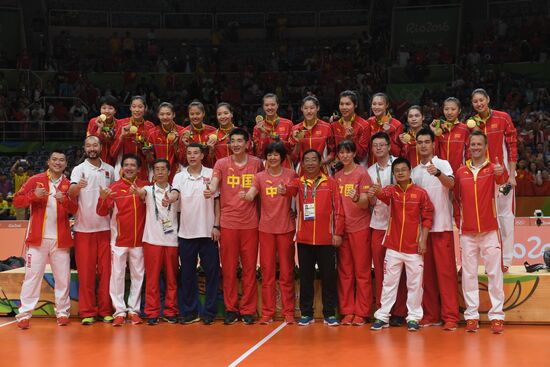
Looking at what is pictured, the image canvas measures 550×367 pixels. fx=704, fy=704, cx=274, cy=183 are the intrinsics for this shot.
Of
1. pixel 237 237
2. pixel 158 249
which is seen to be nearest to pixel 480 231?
pixel 237 237

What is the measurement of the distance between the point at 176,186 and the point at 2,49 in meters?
17.0

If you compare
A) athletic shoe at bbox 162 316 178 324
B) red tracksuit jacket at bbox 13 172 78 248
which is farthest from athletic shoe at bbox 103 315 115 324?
red tracksuit jacket at bbox 13 172 78 248

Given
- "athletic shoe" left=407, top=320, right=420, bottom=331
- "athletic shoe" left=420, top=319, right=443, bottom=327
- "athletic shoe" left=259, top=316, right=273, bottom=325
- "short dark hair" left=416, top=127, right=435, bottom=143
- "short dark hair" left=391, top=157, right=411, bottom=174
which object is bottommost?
"athletic shoe" left=259, top=316, right=273, bottom=325

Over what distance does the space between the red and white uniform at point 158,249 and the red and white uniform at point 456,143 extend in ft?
10.6

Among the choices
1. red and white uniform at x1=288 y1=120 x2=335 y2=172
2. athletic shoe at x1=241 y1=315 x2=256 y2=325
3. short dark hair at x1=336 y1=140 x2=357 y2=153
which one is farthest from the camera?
red and white uniform at x1=288 y1=120 x2=335 y2=172

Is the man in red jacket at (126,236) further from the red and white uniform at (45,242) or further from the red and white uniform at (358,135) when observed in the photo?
the red and white uniform at (358,135)

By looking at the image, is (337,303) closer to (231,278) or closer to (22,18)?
(231,278)

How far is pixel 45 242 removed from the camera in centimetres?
819

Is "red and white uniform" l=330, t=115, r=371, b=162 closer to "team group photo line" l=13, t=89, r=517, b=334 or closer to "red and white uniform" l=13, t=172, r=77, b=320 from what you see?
"team group photo line" l=13, t=89, r=517, b=334

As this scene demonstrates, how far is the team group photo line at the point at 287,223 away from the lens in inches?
307

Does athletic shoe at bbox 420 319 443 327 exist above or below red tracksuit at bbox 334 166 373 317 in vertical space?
below

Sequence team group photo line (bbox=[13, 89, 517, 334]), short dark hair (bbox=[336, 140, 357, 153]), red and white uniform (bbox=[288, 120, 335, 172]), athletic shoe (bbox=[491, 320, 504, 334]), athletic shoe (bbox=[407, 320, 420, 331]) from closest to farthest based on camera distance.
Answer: athletic shoe (bbox=[491, 320, 504, 334])
athletic shoe (bbox=[407, 320, 420, 331])
team group photo line (bbox=[13, 89, 517, 334])
short dark hair (bbox=[336, 140, 357, 153])
red and white uniform (bbox=[288, 120, 335, 172])

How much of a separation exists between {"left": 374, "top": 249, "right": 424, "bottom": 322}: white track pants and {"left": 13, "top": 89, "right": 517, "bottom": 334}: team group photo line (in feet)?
0.05

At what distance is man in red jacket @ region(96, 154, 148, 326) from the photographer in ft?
27.0
